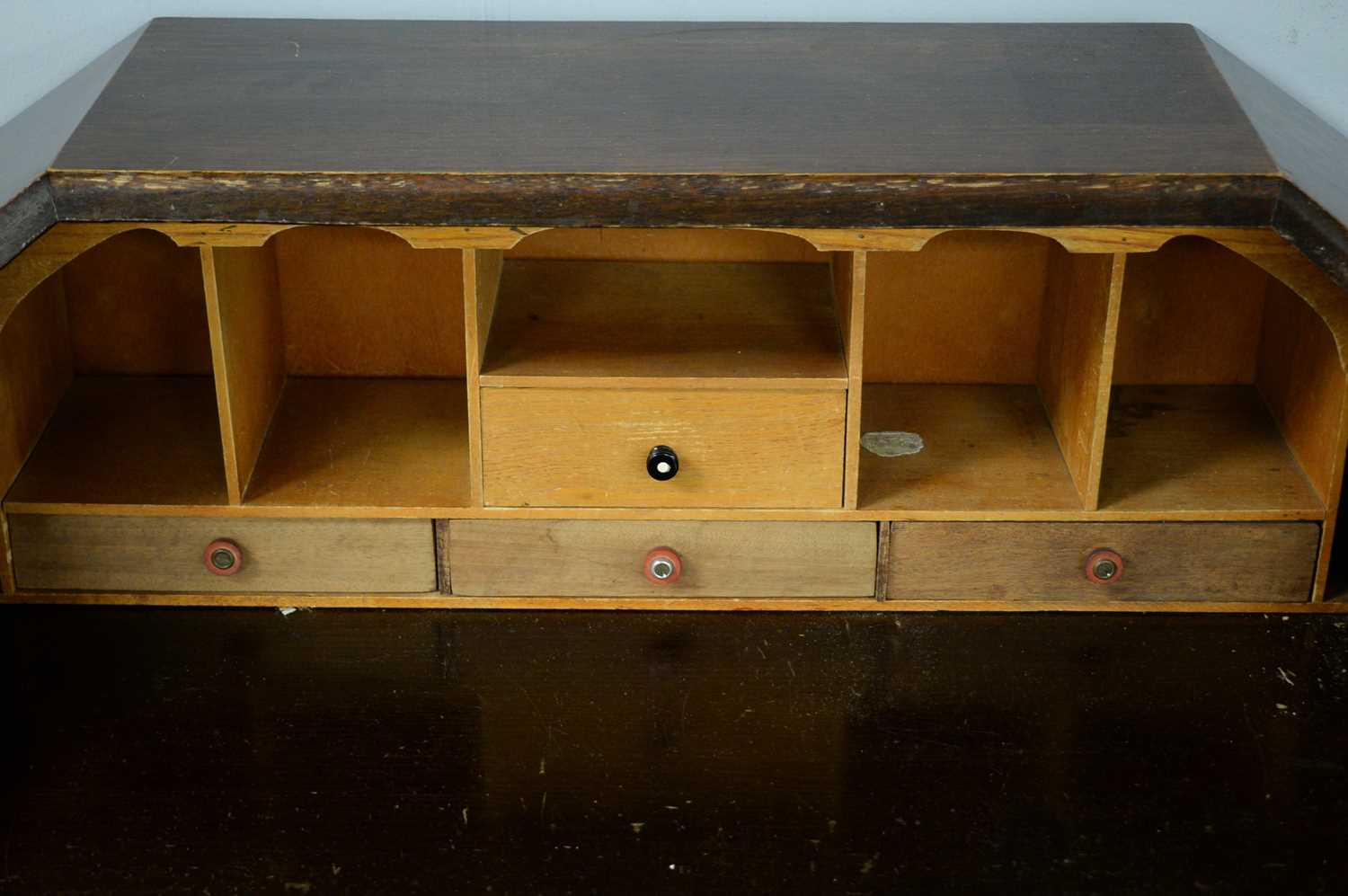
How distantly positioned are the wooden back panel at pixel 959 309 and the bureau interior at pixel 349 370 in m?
0.66

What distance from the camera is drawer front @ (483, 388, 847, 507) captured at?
204 centimetres

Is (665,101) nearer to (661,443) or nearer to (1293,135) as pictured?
(661,443)

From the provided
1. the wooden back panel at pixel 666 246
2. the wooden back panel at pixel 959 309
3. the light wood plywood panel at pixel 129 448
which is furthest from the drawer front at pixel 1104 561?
the light wood plywood panel at pixel 129 448

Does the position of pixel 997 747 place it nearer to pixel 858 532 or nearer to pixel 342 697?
pixel 858 532

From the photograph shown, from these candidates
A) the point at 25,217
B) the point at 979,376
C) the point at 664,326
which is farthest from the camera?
Answer: the point at 979,376

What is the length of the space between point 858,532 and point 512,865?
696mm

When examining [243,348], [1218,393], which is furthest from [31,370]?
[1218,393]

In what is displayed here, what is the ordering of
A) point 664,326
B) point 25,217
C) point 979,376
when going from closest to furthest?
point 25,217 < point 664,326 < point 979,376

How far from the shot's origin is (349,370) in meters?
2.44

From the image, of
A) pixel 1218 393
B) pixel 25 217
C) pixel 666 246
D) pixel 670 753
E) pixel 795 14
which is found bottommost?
pixel 670 753

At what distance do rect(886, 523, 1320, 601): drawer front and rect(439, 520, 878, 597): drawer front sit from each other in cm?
8

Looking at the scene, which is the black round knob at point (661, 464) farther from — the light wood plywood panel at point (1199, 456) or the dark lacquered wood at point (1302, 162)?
the dark lacquered wood at point (1302, 162)

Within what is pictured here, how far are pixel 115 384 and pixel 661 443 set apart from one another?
0.94m

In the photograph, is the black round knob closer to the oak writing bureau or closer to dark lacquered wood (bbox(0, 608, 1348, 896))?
the oak writing bureau
